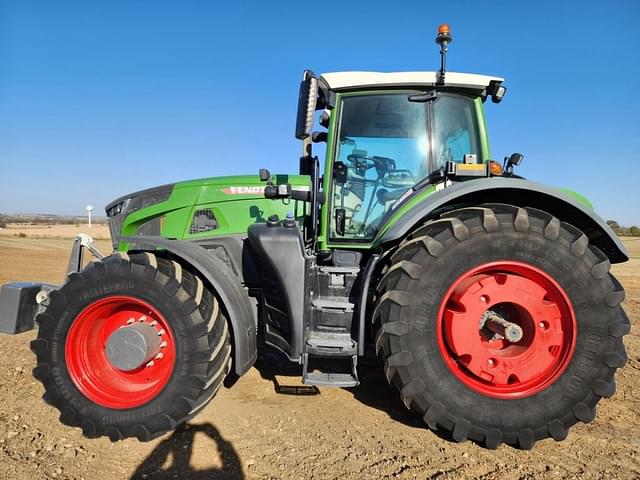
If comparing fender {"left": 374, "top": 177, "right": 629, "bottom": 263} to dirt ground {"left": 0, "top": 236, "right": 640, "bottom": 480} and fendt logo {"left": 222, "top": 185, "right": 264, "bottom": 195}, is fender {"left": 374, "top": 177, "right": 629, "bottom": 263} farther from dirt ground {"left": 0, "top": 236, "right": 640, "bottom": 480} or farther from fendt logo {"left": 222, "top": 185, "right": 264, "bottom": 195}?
dirt ground {"left": 0, "top": 236, "right": 640, "bottom": 480}

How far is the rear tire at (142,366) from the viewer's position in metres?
2.54

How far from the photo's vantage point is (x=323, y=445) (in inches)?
99.4

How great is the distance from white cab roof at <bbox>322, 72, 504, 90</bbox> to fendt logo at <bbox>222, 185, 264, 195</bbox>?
103 centimetres

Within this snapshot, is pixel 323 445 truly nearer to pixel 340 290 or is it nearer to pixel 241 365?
pixel 241 365

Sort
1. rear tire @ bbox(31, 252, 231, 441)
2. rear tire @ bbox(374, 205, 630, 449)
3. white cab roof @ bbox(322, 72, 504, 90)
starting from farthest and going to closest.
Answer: white cab roof @ bbox(322, 72, 504, 90) < rear tire @ bbox(31, 252, 231, 441) < rear tire @ bbox(374, 205, 630, 449)

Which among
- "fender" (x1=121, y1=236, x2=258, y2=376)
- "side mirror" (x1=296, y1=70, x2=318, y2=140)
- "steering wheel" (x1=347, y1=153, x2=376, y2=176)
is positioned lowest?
"fender" (x1=121, y1=236, x2=258, y2=376)

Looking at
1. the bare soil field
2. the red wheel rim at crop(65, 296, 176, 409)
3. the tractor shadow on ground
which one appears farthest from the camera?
the bare soil field

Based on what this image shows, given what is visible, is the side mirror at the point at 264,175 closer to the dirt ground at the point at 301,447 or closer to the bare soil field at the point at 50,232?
the dirt ground at the point at 301,447

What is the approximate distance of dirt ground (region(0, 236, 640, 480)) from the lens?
2.25 m

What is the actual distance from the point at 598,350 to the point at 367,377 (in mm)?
1837

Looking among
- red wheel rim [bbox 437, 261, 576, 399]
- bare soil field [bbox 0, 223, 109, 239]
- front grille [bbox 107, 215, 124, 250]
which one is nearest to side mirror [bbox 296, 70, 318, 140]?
red wheel rim [bbox 437, 261, 576, 399]

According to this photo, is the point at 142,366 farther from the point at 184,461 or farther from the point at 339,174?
the point at 339,174

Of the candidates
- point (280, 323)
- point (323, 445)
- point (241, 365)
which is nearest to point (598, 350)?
point (323, 445)

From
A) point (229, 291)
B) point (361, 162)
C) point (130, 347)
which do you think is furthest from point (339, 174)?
point (130, 347)
